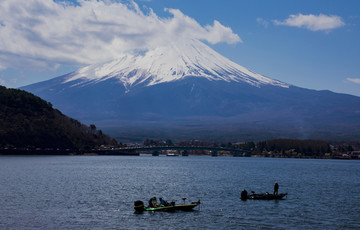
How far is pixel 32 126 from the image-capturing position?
161250 millimetres

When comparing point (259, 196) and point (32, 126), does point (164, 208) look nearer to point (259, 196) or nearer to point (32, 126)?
point (259, 196)

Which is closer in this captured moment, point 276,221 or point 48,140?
point 276,221

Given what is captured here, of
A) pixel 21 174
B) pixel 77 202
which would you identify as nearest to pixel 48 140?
pixel 21 174

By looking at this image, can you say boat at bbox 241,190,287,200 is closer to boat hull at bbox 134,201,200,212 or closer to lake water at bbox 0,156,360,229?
lake water at bbox 0,156,360,229

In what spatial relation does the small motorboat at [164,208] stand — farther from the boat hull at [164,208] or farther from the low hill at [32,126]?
the low hill at [32,126]

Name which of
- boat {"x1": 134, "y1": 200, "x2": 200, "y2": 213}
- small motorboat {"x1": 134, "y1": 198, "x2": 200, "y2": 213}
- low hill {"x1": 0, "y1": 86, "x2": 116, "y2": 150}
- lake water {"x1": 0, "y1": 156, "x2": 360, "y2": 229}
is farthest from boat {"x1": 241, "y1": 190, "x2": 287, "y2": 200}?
low hill {"x1": 0, "y1": 86, "x2": 116, "y2": 150}

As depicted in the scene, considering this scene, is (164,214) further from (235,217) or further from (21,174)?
(21,174)

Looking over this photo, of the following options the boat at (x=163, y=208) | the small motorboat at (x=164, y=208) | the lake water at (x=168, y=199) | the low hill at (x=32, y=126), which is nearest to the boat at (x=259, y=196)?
the lake water at (x=168, y=199)

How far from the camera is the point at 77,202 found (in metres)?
53.4

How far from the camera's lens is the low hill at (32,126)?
15588 centimetres

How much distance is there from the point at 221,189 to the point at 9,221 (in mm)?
31793

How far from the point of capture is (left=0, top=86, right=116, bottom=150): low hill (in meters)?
156

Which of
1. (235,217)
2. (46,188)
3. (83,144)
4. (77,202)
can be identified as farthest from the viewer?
(83,144)

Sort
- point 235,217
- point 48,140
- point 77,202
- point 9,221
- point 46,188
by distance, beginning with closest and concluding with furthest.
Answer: point 9,221, point 235,217, point 77,202, point 46,188, point 48,140
